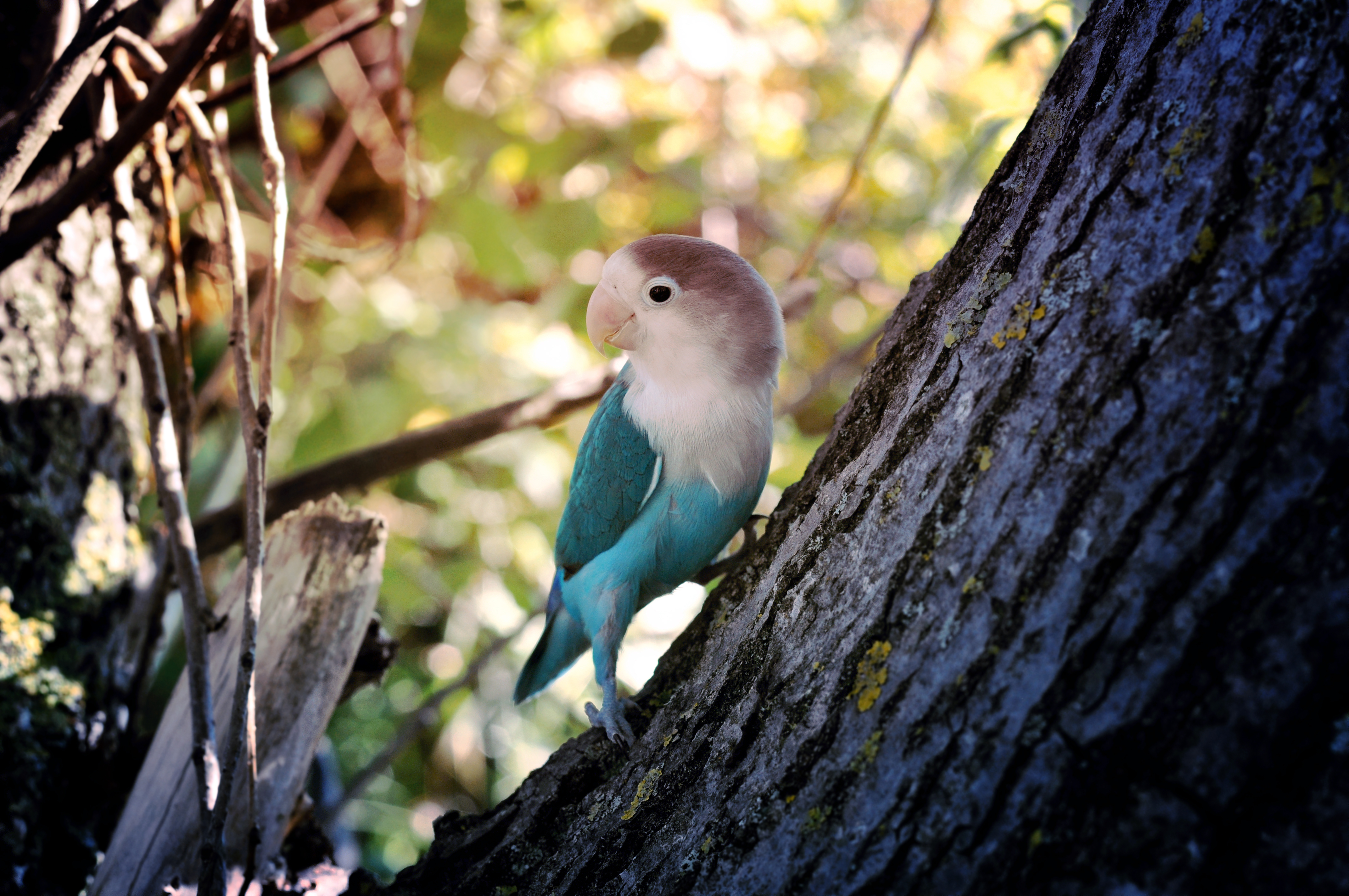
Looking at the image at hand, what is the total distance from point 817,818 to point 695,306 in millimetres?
1123

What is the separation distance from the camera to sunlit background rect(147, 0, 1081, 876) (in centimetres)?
328

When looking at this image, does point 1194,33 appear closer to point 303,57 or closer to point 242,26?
point 303,57

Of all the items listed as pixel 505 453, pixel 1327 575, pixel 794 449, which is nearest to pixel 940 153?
pixel 794 449

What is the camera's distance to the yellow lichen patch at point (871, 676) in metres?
1.00

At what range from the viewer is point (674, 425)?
71.1 inches

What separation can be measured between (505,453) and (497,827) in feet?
7.39

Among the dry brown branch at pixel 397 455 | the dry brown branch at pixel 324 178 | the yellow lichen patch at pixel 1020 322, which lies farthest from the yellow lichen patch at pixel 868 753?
the dry brown branch at pixel 324 178

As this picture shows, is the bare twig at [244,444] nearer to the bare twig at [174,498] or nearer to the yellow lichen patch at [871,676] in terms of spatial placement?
the bare twig at [174,498]

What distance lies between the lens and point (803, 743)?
1.04 meters

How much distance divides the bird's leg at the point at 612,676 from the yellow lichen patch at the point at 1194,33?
4.39 feet

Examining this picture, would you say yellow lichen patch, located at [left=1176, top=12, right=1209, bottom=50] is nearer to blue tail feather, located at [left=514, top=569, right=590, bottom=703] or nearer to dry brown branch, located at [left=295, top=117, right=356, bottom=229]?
blue tail feather, located at [left=514, top=569, right=590, bottom=703]

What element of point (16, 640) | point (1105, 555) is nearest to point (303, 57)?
point (16, 640)

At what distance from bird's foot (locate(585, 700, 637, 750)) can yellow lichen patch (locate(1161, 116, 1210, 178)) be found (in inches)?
47.7

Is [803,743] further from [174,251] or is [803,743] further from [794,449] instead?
[794,449]
